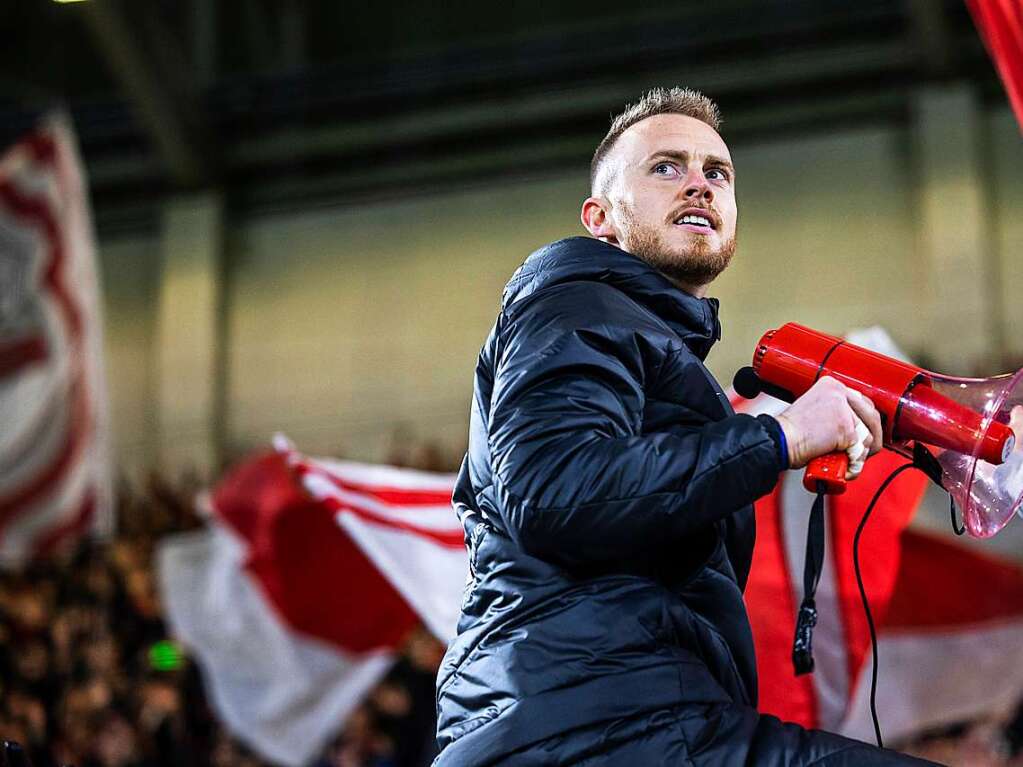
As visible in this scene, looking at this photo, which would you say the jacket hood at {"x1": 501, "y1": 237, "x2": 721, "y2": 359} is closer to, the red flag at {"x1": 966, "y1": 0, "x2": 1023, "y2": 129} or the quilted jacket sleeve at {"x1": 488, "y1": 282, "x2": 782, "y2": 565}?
the quilted jacket sleeve at {"x1": 488, "y1": 282, "x2": 782, "y2": 565}

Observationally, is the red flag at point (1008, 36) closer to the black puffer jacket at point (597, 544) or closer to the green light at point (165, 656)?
the black puffer jacket at point (597, 544)

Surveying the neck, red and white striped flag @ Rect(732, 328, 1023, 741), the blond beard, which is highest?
the blond beard

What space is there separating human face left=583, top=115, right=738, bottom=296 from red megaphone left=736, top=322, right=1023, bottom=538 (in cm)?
28

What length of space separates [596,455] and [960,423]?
54 centimetres

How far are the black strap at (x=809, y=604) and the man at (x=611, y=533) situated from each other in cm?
7

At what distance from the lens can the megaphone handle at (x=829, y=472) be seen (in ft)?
6.84

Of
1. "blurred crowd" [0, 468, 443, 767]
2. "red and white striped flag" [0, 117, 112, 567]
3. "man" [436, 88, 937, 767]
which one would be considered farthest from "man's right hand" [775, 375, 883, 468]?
"red and white striped flag" [0, 117, 112, 567]

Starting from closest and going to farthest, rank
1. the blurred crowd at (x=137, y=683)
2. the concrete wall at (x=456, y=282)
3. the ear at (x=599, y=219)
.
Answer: the ear at (x=599, y=219) < the blurred crowd at (x=137, y=683) < the concrete wall at (x=456, y=282)

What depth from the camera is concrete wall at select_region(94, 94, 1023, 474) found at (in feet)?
34.3

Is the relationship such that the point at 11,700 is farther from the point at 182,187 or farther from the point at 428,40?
the point at 428,40

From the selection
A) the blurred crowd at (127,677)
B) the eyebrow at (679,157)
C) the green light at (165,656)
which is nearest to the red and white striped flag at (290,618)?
the blurred crowd at (127,677)

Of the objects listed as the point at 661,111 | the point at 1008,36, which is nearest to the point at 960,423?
the point at 661,111

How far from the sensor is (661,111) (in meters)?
2.59

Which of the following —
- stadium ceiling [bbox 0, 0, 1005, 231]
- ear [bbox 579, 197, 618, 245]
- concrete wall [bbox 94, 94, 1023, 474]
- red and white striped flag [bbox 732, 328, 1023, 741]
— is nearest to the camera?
ear [bbox 579, 197, 618, 245]
